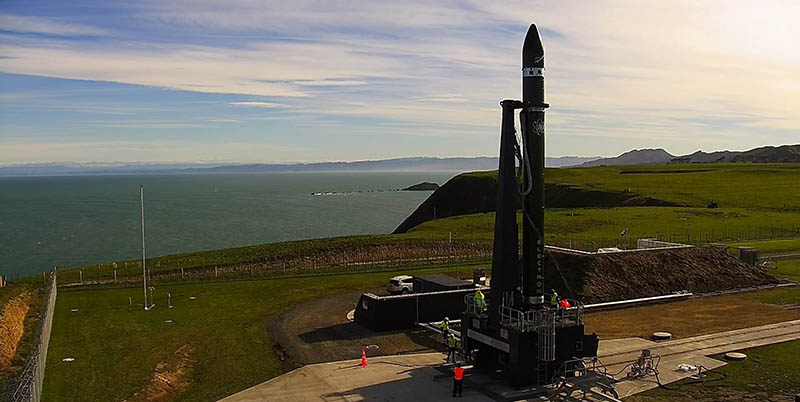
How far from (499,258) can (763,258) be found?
36953 millimetres

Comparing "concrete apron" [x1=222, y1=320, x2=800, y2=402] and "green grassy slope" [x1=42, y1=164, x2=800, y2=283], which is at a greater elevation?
"green grassy slope" [x1=42, y1=164, x2=800, y2=283]

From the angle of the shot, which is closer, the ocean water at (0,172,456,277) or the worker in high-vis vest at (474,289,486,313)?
the worker in high-vis vest at (474,289,486,313)

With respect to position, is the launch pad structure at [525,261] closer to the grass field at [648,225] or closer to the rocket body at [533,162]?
the rocket body at [533,162]

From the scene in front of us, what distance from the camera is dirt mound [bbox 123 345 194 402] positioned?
2361cm

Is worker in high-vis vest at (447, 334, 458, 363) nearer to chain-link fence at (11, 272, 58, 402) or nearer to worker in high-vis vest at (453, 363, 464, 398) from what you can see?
worker in high-vis vest at (453, 363, 464, 398)

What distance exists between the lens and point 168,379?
2541cm

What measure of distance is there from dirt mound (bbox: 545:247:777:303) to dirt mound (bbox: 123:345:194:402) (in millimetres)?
23024

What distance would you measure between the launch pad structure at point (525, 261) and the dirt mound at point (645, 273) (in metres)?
14.0

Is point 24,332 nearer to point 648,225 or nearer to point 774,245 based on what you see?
point 648,225

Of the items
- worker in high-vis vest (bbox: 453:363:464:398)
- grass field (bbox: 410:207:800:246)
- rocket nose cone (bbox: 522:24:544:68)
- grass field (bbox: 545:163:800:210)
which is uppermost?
rocket nose cone (bbox: 522:24:544:68)

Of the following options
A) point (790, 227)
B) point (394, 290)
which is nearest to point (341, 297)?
point (394, 290)

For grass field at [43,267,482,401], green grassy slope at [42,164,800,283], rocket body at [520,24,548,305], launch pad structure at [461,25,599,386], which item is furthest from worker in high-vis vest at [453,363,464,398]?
green grassy slope at [42,164,800,283]

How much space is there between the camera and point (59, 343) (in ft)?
98.6

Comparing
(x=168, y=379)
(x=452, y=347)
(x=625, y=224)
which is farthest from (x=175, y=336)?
(x=625, y=224)
